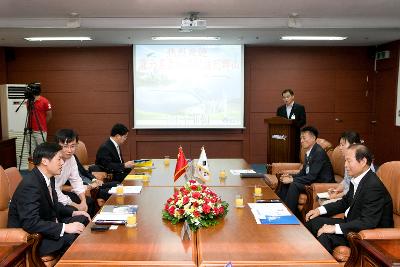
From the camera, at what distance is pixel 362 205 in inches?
112

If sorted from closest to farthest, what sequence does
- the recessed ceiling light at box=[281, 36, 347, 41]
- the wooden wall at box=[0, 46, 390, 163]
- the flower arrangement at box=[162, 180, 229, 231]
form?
the flower arrangement at box=[162, 180, 229, 231]
the recessed ceiling light at box=[281, 36, 347, 41]
the wooden wall at box=[0, 46, 390, 163]

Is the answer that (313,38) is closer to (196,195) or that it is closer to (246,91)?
(246,91)

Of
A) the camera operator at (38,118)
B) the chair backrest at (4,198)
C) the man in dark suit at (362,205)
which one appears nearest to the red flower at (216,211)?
the man in dark suit at (362,205)

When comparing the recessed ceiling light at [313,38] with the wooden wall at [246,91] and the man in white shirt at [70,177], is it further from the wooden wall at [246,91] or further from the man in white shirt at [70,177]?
the man in white shirt at [70,177]

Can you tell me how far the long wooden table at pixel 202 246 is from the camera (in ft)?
6.64

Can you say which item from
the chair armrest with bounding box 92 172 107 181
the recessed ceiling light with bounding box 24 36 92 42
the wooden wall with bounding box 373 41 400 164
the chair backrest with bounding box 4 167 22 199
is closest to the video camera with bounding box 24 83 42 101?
the recessed ceiling light with bounding box 24 36 92 42

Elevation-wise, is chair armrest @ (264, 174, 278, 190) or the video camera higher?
the video camera

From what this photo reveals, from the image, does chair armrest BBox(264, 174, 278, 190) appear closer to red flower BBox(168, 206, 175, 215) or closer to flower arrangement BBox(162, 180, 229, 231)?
flower arrangement BBox(162, 180, 229, 231)

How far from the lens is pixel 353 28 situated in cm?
625

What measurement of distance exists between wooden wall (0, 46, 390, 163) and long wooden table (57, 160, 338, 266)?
5.51 m

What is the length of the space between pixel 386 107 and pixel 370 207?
5716 mm

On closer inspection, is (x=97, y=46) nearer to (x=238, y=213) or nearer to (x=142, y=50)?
(x=142, y=50)

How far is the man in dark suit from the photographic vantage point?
278 centimetres

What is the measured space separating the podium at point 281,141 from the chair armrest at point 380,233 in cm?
326
